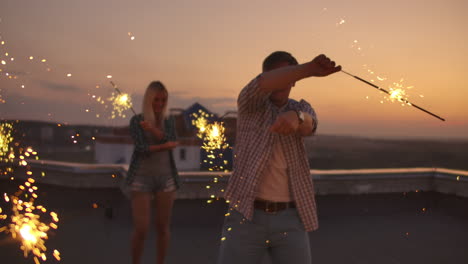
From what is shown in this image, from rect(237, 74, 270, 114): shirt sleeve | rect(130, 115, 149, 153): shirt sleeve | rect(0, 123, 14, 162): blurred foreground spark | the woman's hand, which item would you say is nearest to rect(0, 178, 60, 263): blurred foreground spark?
rect(0, 123, 14, 162): blurred foreground spark

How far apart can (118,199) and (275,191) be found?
3940mm

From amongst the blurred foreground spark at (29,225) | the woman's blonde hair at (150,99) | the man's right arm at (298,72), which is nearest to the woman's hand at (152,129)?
the woman's blonde hair at (150,99)

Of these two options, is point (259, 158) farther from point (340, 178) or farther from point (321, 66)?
point (340, 178)

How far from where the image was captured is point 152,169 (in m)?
3.41

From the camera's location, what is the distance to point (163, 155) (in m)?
3.47

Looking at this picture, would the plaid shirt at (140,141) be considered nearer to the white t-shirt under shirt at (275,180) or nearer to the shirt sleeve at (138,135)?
the shirt sleeve at (138,135)

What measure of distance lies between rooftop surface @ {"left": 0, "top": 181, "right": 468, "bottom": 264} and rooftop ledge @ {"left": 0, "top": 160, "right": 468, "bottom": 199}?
0.10 metres

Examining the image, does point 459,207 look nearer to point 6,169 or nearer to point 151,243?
point 151,243

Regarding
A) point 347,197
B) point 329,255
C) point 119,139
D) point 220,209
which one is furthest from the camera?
point 119,139

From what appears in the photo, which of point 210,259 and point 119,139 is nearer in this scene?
point 210,259

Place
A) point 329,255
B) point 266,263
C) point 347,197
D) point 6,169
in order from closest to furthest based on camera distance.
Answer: point 266,263 < point 329,255 < point 347,197 < point 6,169

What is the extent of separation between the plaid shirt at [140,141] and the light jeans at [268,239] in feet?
5.20

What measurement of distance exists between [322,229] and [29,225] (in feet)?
11.8

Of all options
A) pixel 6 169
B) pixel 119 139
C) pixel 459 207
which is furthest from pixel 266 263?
pixel 119 139
